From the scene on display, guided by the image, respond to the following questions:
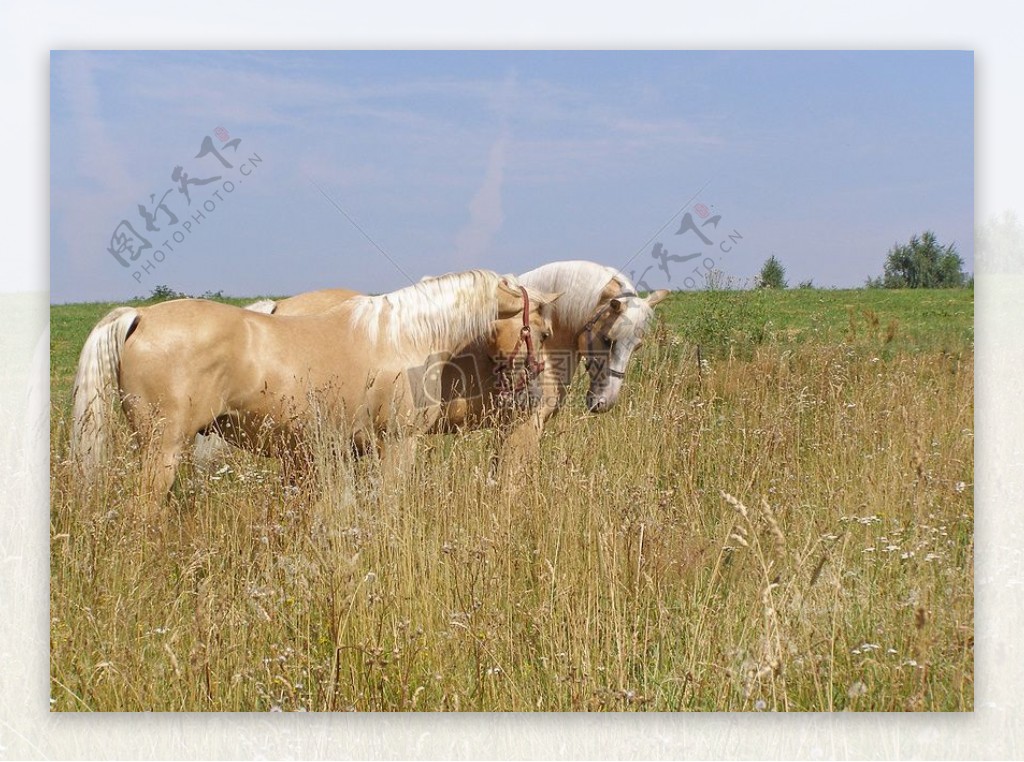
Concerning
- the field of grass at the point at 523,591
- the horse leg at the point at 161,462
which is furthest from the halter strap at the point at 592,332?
the horse leg at the point at 161,462

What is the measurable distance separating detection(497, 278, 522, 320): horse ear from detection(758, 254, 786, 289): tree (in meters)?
1.32

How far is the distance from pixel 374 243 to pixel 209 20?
1141mm

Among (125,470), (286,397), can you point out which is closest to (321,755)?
(125,470)

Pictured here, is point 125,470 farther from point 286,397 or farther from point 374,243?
point 374,243

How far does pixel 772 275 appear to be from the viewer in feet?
16.6

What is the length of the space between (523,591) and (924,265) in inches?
92.5

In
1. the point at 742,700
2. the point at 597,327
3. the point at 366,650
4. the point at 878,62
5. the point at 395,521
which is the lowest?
the point at 742,700

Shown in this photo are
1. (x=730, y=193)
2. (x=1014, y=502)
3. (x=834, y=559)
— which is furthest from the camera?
(x=730, y=193)

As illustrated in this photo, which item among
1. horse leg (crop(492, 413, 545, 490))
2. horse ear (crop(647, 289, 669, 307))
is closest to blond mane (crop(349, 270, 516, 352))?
horse leg (crop(492, 413, 545, 490))

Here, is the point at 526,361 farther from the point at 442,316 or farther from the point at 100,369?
the point at 100,369

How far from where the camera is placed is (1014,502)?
3629 millimetres

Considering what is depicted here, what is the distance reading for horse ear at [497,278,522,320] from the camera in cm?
496

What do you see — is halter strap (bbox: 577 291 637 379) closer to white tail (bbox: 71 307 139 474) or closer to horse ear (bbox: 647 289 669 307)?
horse ear (bbox: 647 289 669 307)

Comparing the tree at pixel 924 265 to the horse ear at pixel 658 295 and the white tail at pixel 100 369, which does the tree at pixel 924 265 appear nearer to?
the horse ear at pixel 658 295
